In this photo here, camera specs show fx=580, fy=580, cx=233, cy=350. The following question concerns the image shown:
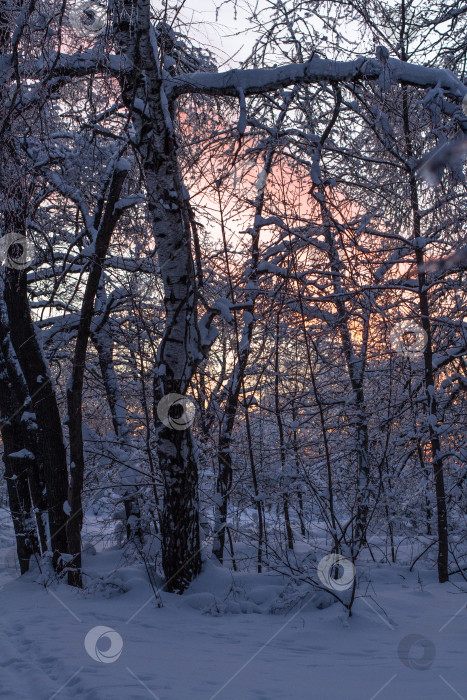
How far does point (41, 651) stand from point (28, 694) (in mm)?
859

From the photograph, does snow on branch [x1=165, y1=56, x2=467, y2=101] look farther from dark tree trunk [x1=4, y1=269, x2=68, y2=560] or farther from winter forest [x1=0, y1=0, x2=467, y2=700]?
dark tree trunk [x1=4, y1=269, x2=68, y2=560]

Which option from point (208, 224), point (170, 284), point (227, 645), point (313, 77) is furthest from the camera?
point (208, 224)

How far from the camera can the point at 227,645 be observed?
14.5 ft

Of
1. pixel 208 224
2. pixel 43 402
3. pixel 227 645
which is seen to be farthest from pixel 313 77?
pixel 43 402

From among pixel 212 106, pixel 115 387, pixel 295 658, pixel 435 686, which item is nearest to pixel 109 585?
pixel 295 658

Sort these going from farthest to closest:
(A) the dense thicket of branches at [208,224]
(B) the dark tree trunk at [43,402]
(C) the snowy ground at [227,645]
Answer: (B) the dark tree trunk at [43,402] < (A) the dense thicket of branches at [208,224] < (C) the snowy ground at [227,645]

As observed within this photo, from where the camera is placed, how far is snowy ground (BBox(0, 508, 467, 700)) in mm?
3385

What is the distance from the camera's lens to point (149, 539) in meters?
6.90

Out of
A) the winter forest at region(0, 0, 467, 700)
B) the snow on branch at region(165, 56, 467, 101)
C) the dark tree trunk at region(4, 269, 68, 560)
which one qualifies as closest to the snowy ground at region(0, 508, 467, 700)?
the winter forest at region(0, 0, 467, 700)

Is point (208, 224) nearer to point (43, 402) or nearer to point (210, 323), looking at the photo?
point (210, 323)

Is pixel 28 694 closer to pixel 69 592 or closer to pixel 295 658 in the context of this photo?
pixel 295 658

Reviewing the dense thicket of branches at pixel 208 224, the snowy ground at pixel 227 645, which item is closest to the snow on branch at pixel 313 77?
the dense thicket of branches at pixel 208 224

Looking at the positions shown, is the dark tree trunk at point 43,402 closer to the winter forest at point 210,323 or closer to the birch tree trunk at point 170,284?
the winter forest at point 210,323

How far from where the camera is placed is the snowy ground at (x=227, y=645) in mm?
3385
